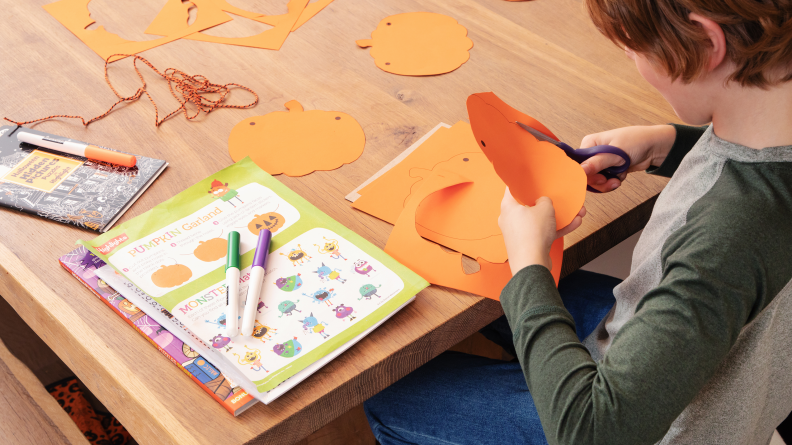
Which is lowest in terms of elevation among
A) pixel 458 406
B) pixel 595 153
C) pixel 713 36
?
pixel 458 406

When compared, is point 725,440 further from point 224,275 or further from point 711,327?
point 224,275

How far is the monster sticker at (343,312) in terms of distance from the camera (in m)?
0.60

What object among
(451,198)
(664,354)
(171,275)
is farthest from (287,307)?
(664,354)

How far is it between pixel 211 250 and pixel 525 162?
1.20ft

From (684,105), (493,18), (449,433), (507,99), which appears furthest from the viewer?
(493,18)

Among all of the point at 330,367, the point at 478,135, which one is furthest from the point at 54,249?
the point at 478,135

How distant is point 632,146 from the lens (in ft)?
2.57

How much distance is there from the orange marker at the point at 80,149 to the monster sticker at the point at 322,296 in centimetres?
33

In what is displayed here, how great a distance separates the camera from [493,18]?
1.11m

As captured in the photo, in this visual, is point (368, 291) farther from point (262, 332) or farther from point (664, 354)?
point (664, 354)

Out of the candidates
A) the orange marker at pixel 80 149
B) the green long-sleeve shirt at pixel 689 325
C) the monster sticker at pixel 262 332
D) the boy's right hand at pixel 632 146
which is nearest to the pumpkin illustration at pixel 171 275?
the monster sticker at pixel 262 332

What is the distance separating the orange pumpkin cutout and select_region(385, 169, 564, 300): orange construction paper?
0.51ft

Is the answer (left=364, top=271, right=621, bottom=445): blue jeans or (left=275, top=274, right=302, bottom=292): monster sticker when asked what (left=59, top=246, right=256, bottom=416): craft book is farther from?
(left=364, top=271, right=621, bottom=445): blue jeans

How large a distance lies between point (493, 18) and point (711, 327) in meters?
0.76
